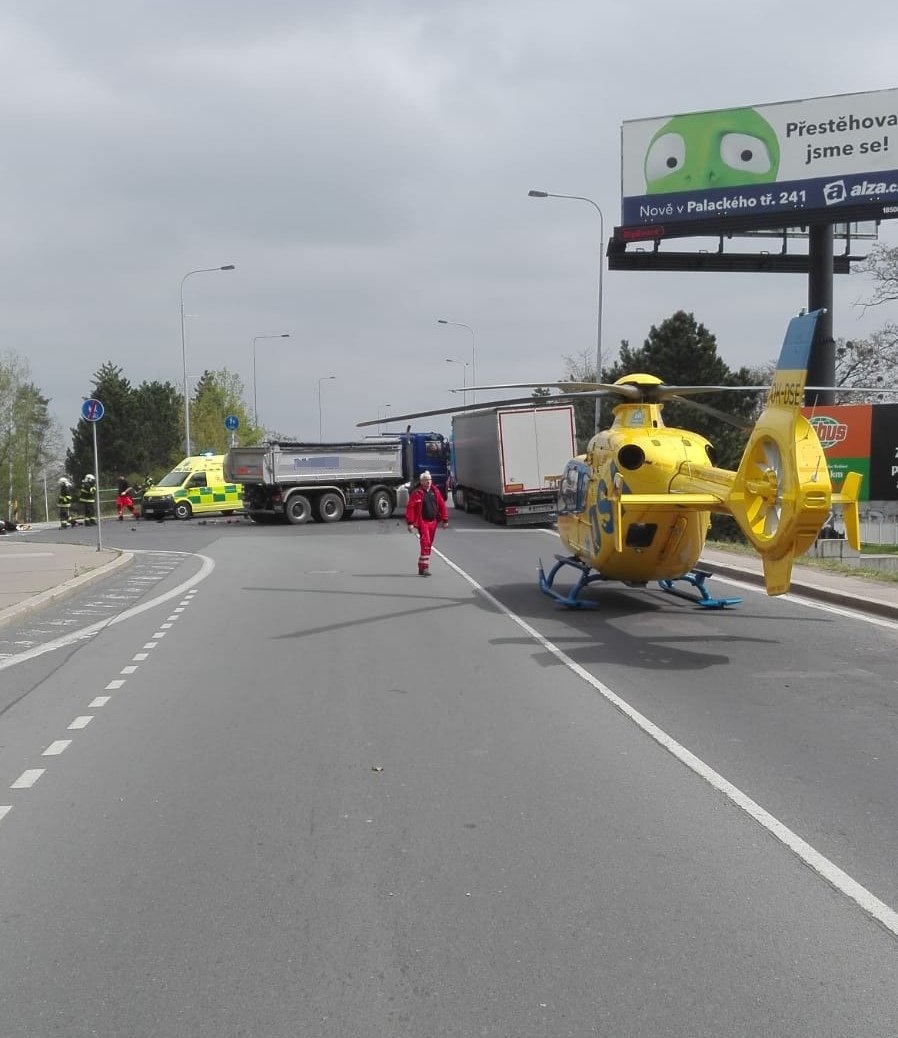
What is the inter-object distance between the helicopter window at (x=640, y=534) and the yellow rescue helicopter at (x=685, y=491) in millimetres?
12

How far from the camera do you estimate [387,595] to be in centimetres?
1551

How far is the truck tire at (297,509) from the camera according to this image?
33.0 meters

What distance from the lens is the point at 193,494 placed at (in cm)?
3853

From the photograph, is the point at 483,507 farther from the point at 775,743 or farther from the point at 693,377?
the point at 775,743

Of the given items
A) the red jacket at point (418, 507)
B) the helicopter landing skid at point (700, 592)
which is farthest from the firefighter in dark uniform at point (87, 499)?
the helicopter landing skid at point (700, 592)

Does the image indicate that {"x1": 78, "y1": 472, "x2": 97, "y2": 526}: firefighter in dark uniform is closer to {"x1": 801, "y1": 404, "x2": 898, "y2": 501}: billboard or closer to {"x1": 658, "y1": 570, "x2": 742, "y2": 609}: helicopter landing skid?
{"x1": 801, "y1": 404, "x2": 898, "y2": 501}: billboard

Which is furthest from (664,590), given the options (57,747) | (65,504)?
(65,504)

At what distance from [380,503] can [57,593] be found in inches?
771

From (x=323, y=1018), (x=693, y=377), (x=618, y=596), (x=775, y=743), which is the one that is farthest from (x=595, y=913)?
(x=693, y=377)

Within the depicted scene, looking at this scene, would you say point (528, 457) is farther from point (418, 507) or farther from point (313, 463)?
point (418, 507)

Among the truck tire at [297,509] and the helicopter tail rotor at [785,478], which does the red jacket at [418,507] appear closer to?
the helicopter tail rotor at [785,478]

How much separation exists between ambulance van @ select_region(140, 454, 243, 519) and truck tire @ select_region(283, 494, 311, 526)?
5566 millimetres

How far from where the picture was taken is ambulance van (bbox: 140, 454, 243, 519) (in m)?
37.9

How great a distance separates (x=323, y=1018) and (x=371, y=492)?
31.3m
